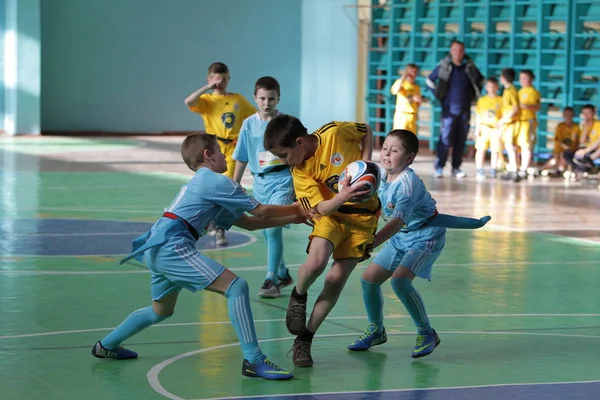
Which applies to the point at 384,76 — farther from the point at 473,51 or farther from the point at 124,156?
the point at 124,156

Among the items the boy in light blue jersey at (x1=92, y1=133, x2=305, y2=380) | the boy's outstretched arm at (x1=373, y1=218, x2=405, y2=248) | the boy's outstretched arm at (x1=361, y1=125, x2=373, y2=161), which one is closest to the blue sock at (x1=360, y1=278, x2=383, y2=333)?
the boy's outstretched arm at (x1=373, y1=218, x2=405, y2=248)

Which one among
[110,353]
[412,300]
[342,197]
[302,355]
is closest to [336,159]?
[342,197]

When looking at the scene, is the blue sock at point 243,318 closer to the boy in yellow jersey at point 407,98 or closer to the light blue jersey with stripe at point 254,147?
the light blue jersey with stripe at point 254,147

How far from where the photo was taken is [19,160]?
64.6ft

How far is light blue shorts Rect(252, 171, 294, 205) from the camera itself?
830 cm

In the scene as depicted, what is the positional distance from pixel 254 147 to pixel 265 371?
3227mm

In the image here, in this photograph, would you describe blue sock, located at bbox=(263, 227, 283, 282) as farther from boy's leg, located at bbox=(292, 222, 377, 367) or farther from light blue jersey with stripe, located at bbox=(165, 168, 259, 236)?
light blue jersey with stripe, located at bbox=(165, 168, 259, 236)

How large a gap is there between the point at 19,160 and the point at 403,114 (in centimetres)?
716

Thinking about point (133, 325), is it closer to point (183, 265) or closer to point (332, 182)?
point (183, 265)

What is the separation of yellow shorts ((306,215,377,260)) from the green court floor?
2.11 ft

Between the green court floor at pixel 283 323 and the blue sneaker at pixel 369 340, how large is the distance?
0.08 metres

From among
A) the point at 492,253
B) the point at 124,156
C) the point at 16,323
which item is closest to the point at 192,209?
the point at 16,323

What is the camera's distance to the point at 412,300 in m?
6.26

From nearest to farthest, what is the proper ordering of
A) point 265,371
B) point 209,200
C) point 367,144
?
point 265,371 < point 209,200 < point 367,144
